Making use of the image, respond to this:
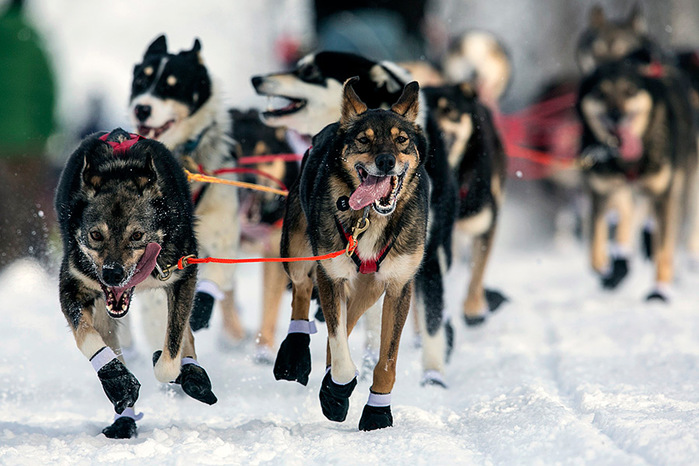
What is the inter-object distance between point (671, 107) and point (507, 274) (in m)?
1.54

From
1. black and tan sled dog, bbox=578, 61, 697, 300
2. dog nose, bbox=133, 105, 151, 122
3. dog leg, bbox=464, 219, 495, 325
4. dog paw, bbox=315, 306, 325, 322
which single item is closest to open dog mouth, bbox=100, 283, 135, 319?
dog paw, bbox=315, 306, 325, 322

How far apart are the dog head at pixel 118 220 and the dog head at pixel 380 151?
51cm

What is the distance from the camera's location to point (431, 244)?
121 inches

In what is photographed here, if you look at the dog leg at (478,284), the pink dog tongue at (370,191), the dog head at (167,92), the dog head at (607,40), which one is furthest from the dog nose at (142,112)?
the dog head at (607,40)

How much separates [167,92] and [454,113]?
1.14 m

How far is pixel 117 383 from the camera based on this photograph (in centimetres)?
238

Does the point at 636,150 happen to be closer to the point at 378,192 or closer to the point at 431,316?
the point at 431,316

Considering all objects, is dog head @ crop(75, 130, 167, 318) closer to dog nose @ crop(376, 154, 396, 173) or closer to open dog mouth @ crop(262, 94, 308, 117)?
dog nose @ crop(376, 154, 396, 173)

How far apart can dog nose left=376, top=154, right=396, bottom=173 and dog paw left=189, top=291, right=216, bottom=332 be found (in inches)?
39.2

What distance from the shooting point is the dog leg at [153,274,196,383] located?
2537 mm

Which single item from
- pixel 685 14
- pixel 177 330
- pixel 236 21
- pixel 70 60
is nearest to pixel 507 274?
pixel 177 330

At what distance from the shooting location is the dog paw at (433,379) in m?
3.10

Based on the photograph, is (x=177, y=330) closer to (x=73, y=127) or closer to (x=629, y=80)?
(x=629, y=80)

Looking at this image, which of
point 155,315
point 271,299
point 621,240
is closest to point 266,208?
point 271,299
